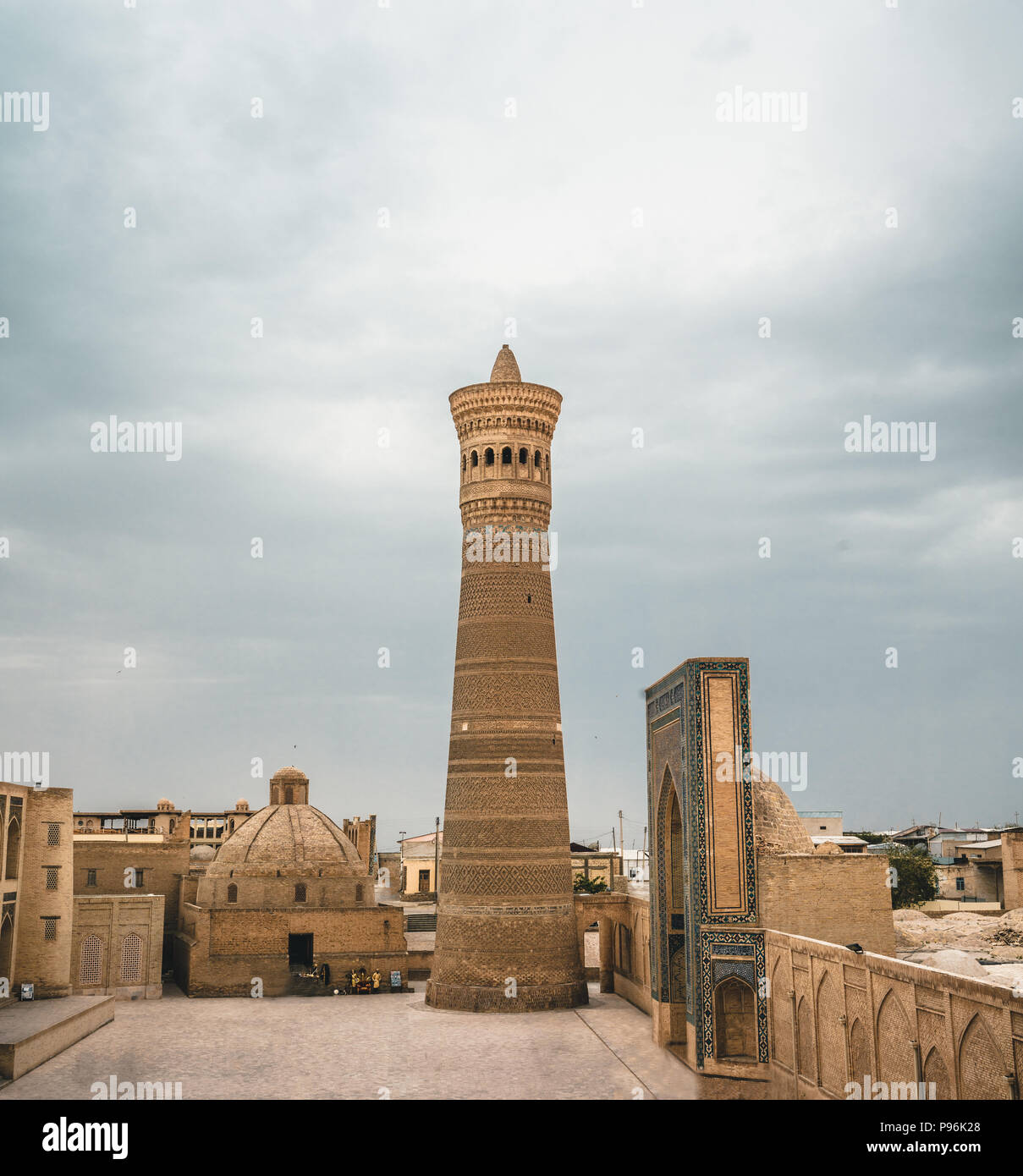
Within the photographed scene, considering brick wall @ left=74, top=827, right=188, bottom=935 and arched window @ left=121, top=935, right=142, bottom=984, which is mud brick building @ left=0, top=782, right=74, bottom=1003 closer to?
arched window @ left=121, top=935, right=142, bottom=984

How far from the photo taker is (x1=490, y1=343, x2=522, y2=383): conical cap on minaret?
30170 mm

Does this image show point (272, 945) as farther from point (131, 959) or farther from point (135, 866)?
point (135, 866)

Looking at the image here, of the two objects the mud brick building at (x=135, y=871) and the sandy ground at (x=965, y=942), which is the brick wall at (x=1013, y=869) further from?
the mud brick building at (x=135, y=871)

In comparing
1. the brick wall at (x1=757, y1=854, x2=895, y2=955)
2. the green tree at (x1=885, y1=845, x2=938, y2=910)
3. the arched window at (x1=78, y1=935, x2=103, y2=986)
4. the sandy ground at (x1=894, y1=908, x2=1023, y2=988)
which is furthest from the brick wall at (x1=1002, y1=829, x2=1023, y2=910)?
the arched window at (x1=78, y1=935, x2=103, y2=986)

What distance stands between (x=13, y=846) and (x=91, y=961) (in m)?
6.60

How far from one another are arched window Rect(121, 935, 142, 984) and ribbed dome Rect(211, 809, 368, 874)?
4.04 m

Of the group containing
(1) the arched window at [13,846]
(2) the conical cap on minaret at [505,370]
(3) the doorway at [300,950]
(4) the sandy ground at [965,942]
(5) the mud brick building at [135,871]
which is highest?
(2) the conical cap on minaret at [505,370]

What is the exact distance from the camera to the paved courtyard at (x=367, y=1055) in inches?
747

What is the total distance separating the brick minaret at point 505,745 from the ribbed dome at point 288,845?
702 cm

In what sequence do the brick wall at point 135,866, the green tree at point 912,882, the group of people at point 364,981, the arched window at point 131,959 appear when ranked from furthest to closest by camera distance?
the green tree at point 912,882
the brick wall at point 135,866
the group of people at point 364,981
the arched window at point 131,959

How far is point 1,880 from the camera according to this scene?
24.0 m

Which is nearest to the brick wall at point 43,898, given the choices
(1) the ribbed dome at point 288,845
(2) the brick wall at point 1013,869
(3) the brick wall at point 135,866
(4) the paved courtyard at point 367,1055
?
(4) the paved courtyard at point 367,1055
